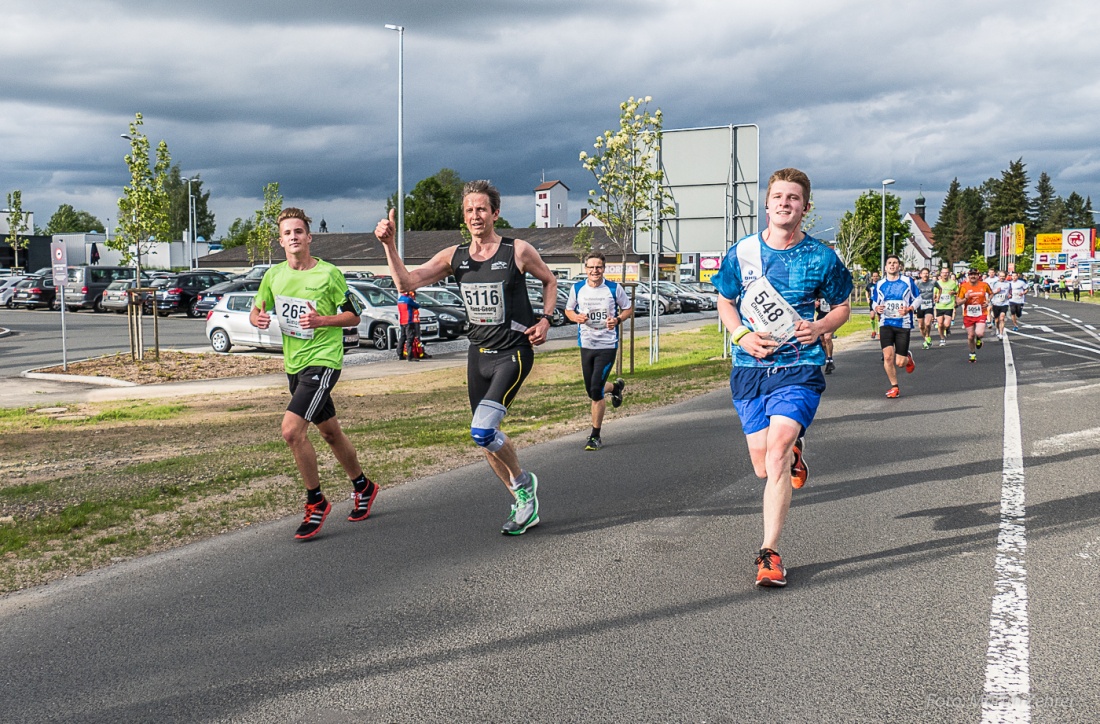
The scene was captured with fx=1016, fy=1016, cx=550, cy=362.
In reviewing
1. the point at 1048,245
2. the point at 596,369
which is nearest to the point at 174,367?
the point at 596,369

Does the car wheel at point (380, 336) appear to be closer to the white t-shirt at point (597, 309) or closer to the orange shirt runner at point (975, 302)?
the orange shirt runner at point (975, 302)

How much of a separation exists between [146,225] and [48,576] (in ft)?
54.3

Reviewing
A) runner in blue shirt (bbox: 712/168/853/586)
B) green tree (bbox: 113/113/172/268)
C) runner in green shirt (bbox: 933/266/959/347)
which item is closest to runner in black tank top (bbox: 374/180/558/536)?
runner in blue shirt (bbox: 712/168/853/586)

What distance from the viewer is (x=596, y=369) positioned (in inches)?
387

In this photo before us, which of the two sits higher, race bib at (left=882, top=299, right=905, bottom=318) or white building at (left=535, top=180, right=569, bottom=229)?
white building at (left=535, top=180, right=569, bottom=229)

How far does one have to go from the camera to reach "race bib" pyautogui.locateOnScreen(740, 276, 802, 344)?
503 cm

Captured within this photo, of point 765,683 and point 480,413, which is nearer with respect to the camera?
point 765,683

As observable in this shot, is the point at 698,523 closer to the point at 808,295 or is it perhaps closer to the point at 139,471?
the point at 808,295

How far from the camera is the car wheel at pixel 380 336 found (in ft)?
78.2

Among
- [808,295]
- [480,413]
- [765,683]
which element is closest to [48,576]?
[480,413]

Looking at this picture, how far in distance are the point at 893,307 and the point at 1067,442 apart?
507 centimetres

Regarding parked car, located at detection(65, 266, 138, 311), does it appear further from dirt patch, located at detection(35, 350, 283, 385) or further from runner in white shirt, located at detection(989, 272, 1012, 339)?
runner in white shirt, located at detection(989, 272, 1012, 339)

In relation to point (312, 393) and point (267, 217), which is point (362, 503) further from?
point (267, 217)

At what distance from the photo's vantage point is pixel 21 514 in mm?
6926
